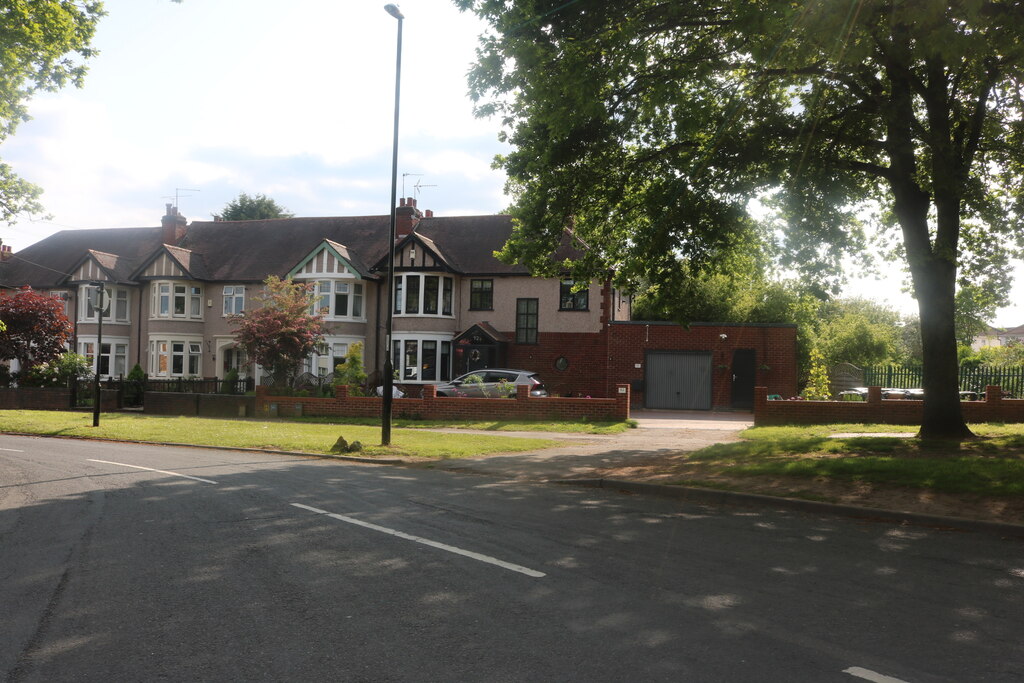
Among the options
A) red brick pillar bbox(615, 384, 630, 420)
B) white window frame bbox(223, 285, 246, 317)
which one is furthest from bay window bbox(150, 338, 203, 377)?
red brick pillar bbox(615, 384, 630, 420)

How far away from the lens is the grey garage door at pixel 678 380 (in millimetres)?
34188

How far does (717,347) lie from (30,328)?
30066 millimetres

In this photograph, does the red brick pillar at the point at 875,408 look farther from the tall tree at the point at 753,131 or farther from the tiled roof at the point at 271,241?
the tiled roof at the point at 271,241

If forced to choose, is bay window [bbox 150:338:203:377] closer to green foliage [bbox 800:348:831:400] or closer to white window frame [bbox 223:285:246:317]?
white window frame [bbox 223:285:246:317]

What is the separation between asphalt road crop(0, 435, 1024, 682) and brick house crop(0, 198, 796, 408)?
81.2 ft

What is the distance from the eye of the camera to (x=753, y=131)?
1623 centimetres

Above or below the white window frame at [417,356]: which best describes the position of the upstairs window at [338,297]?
above

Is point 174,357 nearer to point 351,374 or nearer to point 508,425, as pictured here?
point 351,374

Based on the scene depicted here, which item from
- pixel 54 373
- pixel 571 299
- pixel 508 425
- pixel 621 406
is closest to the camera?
pixel 508 425

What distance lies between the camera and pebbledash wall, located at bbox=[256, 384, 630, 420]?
25.4 metres

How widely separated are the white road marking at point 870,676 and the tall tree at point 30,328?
124ft

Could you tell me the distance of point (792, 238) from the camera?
1655 centimetres

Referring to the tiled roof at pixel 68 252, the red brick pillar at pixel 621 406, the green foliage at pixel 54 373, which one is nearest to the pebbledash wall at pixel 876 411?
the red brick pillar at pixel 621 406

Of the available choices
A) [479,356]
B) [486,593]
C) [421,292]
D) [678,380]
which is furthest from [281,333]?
[486,593]
